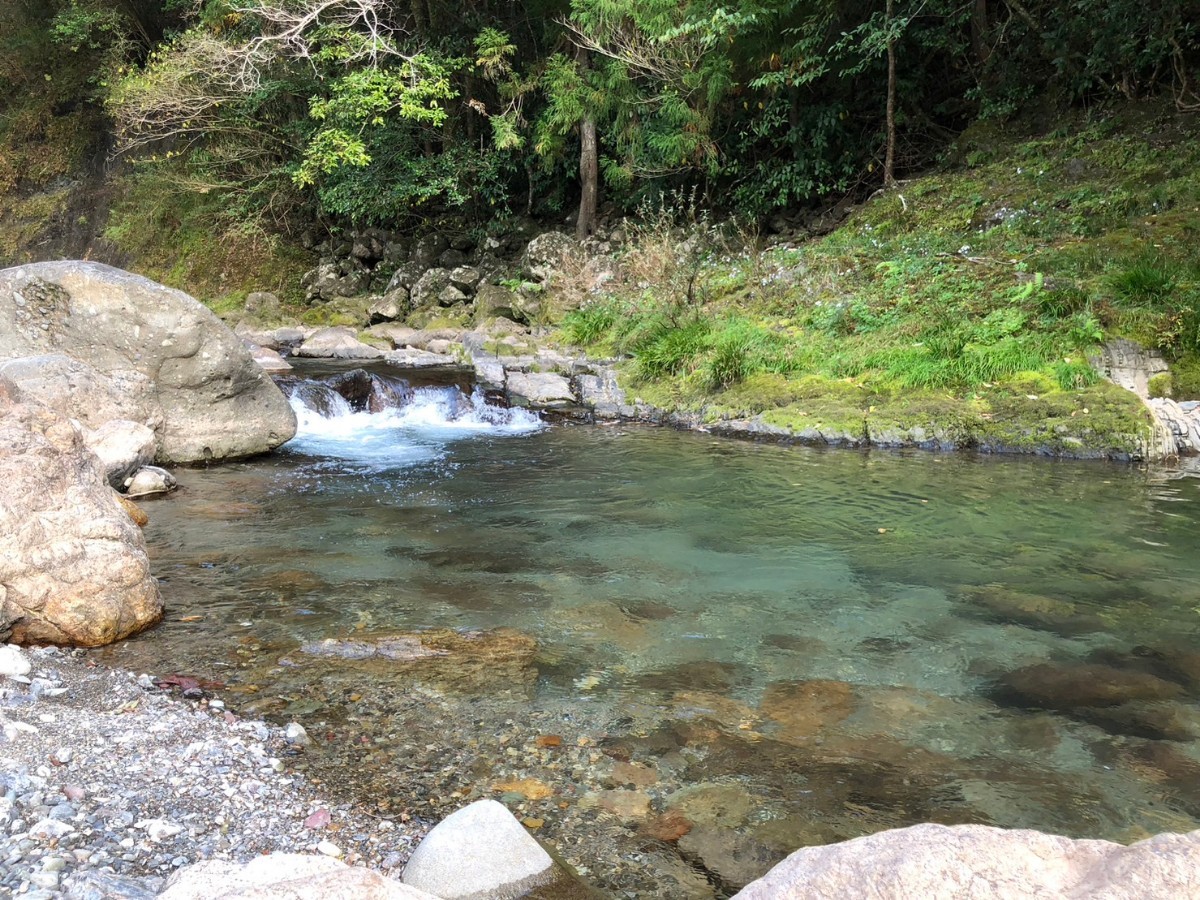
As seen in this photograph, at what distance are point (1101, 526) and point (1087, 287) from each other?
181 inches

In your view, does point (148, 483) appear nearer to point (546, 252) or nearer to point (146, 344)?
point (146, 344)

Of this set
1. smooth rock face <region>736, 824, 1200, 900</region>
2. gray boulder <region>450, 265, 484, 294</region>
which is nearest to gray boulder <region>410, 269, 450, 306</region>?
gray boulder <region>450, 265, 484, 294</region>

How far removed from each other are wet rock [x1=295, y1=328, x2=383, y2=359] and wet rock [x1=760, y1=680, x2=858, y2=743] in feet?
41.4

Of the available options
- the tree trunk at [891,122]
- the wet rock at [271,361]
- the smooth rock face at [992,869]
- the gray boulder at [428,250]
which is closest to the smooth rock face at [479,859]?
the smooth rock face at [992,869]

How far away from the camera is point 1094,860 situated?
1.73 meters

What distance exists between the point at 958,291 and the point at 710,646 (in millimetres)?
8228

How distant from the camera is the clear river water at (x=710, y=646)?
3.30m

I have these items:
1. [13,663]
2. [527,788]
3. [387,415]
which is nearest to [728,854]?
[527,788]

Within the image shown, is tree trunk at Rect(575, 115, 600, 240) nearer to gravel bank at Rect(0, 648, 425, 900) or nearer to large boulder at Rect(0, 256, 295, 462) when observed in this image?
large boulder at Rect(0, 256, 295, 462)

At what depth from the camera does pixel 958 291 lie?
441 inches

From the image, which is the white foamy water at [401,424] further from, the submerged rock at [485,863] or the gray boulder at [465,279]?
the submerged rock at [485,863]

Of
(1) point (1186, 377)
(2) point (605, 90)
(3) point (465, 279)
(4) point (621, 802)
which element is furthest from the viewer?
(3) point (465, 279)

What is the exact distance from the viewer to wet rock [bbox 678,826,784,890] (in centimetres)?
292

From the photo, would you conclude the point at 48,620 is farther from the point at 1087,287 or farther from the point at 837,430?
the point at 1087,287
